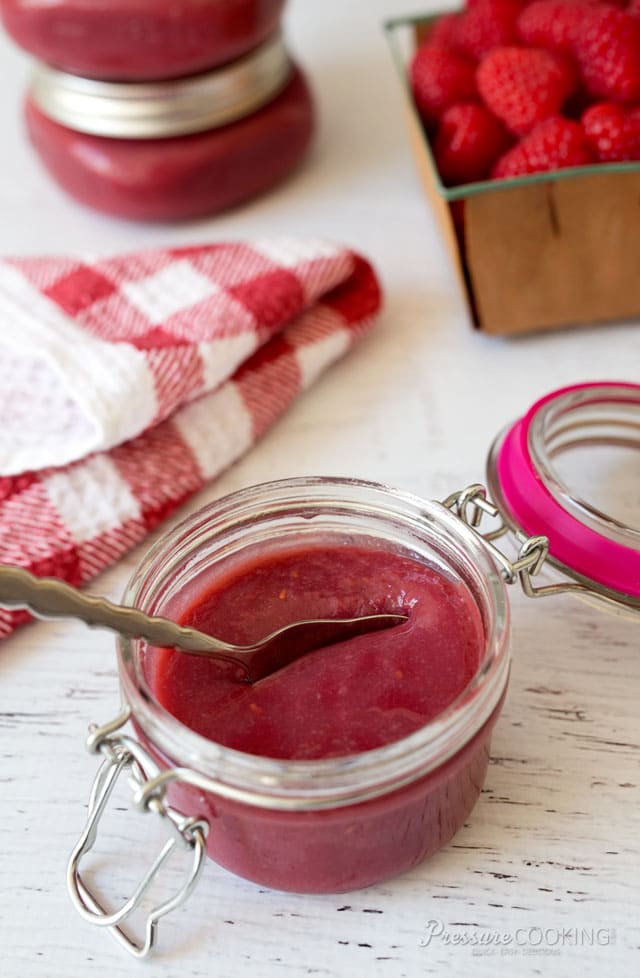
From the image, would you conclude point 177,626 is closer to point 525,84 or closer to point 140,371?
point 140,371

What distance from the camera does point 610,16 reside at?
1123mm

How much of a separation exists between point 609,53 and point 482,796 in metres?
0.75

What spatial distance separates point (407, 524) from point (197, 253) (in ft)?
1.51

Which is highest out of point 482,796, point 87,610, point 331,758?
point 87,610

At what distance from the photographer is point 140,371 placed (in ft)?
3.16

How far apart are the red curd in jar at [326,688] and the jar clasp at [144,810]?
11mm

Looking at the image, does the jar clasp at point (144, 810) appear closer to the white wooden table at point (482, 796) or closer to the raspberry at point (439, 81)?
the white wooden table at point (482, 796)

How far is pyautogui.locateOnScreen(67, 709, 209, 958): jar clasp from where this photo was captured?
63 centimetres

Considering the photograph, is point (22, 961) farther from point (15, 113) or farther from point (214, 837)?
point (15, 113)

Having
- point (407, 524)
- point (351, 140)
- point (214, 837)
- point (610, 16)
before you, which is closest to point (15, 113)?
point (351, 140)

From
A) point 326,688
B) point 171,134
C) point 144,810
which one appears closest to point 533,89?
point 171,134

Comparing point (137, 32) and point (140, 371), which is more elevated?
point (137, 32)

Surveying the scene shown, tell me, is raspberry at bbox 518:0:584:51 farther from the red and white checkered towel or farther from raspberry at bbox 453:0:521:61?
the red and white checkered towel

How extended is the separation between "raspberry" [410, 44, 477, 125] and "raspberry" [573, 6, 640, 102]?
0.38 ft
